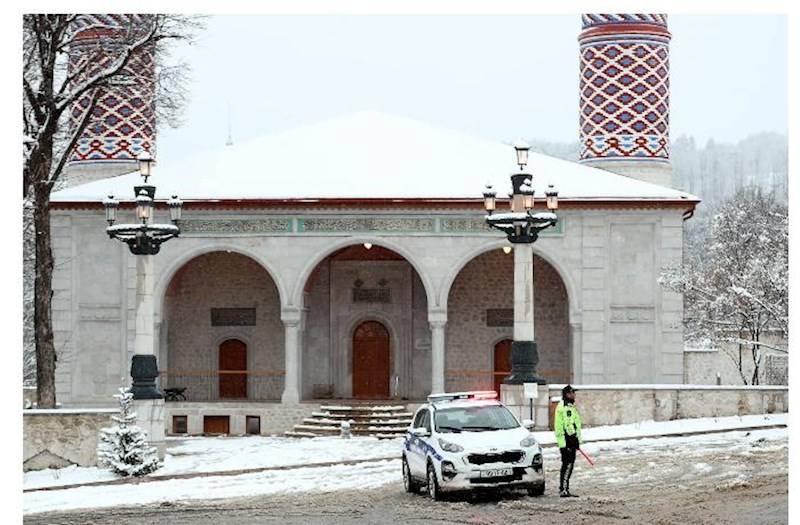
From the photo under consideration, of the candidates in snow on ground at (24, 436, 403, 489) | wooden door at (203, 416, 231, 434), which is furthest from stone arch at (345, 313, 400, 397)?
snow on ground at (24, 436, 403, 489)

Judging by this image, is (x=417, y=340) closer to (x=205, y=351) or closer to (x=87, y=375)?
(x=205, y=351)

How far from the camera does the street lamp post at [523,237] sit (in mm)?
22078

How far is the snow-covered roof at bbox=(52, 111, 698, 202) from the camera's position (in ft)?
97.3

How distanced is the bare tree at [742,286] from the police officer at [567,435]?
9552mm

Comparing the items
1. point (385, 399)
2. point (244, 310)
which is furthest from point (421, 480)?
point (244, 310)

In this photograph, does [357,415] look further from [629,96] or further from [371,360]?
[629,96]

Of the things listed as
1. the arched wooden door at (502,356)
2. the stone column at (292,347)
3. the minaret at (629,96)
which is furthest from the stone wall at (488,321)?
the minaret at (629,96)

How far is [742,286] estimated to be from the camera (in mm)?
29750

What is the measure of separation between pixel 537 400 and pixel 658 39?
14059mm

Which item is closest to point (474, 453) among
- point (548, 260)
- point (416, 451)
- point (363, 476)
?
point (416, 451)

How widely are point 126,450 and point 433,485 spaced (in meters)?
6.38

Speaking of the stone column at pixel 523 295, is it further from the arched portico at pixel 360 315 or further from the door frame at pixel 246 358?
the door frame at pixel 246 358

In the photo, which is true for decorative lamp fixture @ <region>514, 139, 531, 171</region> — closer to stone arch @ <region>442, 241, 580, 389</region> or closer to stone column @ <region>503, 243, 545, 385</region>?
stone column @ <region>503, 243, 545, 385</region>
